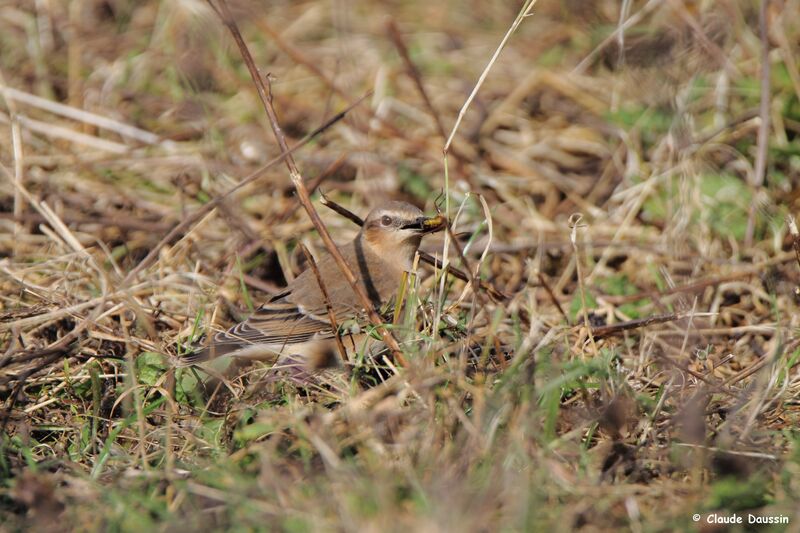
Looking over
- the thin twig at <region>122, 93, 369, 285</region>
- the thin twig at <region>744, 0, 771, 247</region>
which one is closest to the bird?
the thin twig at <region>122, 93, 369, 285</region>

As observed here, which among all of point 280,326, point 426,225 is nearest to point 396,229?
point 426,225

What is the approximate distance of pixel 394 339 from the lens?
3900mm

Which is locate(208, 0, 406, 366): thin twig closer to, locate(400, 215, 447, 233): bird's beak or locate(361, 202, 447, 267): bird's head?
locate(400, 215, 447, 233): bird's beak

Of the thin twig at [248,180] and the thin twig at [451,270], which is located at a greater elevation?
the thin twig at [248,180]

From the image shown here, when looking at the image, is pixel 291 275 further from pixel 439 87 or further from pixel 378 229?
pixel 439 87

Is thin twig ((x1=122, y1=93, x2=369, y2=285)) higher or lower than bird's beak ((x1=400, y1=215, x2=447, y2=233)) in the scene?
higher

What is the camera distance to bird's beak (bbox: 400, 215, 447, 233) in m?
4.59

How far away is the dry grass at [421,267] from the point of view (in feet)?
10.1

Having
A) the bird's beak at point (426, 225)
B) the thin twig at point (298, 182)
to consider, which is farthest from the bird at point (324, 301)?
the thin twig at point (298, 182)

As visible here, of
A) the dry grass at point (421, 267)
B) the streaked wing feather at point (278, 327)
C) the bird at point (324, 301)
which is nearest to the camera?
the dry grass at point (421, 267)

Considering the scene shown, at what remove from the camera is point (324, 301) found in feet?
13.6

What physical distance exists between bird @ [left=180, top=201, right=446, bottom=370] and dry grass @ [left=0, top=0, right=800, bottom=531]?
0.58 ft

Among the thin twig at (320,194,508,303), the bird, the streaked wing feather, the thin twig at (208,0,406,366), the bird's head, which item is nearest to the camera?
the thin twig at (208,0,406,366)

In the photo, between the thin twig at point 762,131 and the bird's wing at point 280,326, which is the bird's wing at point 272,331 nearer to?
the bird's wing at point 280,326
